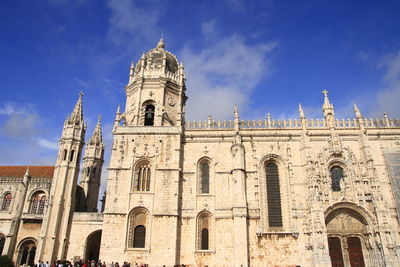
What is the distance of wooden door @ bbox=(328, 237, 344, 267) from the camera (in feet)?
79.5

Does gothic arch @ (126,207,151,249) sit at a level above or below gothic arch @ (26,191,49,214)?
below

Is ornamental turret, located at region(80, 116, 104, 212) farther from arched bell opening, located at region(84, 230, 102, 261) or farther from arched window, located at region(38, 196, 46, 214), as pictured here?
arched bell opening, located at region(84, 230, 102, 261)

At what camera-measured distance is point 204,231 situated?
1000 inches

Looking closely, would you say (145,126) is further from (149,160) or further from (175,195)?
(175,195)

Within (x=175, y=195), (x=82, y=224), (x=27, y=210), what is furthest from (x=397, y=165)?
(x=27, y=210)

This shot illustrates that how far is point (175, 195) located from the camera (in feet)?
83.1

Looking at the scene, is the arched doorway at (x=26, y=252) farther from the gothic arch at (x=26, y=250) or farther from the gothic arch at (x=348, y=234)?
the gothic arch at (x=348, y=234)

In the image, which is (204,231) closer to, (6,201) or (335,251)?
(335,251)

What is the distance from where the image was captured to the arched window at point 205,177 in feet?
87.4

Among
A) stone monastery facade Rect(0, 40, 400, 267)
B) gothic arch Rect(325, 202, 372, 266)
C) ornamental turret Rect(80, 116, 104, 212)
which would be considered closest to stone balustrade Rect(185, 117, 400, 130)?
stone monastery facade Rect(0, 40, 400, 267)

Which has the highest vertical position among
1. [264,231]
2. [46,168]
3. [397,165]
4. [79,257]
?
[46,168]

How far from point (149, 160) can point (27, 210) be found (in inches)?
617

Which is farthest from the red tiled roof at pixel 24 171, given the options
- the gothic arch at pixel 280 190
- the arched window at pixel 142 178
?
the gothic arch at pixel 280 190

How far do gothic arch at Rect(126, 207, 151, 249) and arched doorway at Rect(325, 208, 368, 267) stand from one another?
48.7 feet
